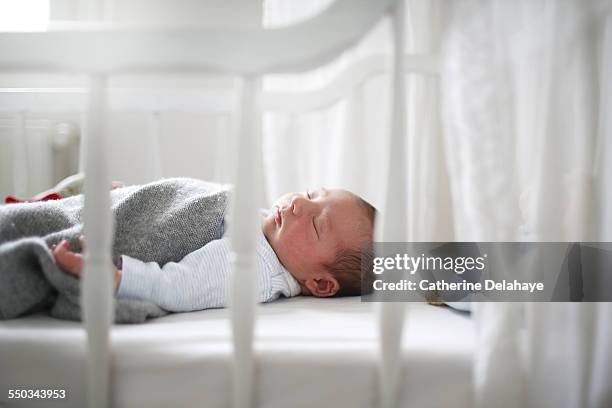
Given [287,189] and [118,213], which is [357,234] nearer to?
[118,213]

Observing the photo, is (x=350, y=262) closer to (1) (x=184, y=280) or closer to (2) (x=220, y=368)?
(1) (x=184, y=280)

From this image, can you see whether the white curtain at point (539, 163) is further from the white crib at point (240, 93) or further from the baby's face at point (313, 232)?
the baby's face at point (313, 232)

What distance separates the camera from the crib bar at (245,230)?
562 mm

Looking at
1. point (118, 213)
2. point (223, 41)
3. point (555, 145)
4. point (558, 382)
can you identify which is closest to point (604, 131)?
point (555, 145)

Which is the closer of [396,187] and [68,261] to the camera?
[396,187]

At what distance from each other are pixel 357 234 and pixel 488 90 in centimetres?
52

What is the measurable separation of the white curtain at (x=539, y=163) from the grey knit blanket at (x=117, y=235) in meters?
0.49

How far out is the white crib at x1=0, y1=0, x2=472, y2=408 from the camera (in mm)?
565

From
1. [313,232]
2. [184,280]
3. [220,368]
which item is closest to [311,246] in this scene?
[313,232]

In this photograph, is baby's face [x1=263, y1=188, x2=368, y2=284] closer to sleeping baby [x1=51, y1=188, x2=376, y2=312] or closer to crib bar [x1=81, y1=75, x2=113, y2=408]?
sleeping baby [x1=51, y1=188, x2=376, y2=312]

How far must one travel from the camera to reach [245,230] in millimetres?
562

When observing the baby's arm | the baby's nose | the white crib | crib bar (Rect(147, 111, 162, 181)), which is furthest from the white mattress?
crib bar (Rect(147, 111, 162, 181))

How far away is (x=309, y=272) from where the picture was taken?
105cm

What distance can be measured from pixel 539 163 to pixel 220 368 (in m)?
0.44
